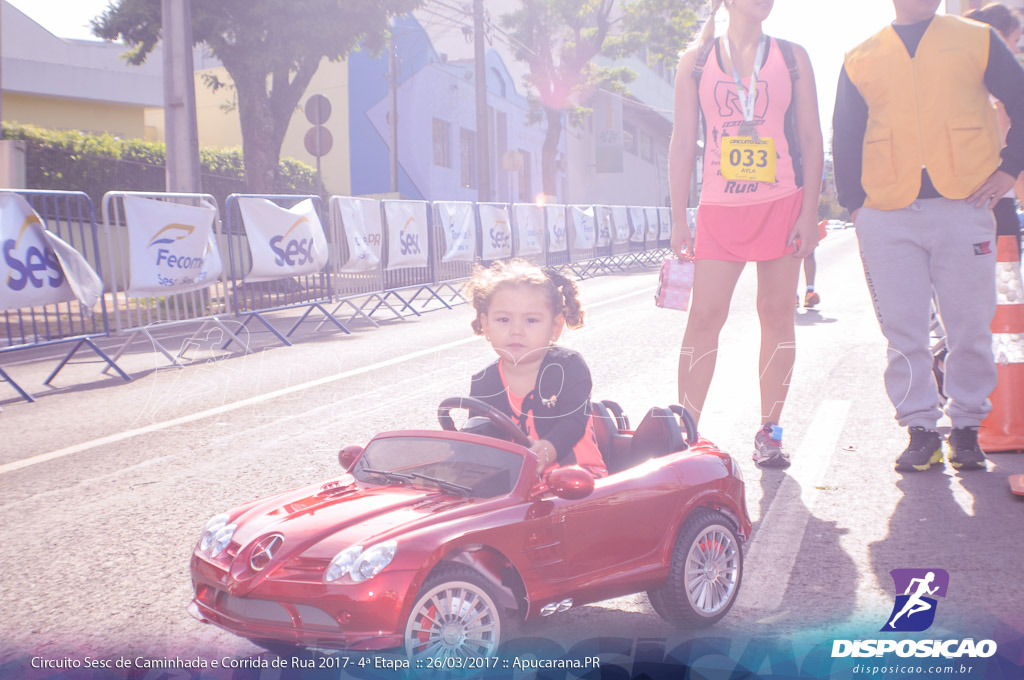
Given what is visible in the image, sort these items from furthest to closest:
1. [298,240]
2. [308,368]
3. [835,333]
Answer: [298,240]
[835,333]
[308,368]

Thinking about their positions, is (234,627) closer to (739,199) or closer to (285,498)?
(285,498)

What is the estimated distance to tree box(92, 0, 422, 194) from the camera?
68.2 feet

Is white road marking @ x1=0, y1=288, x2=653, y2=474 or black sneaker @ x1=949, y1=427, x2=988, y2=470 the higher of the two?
black sneaker @ x1=949, y1=427, x2=988, y2=470

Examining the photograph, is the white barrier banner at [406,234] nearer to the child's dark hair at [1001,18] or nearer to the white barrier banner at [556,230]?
the white barrier banner at [556,230]

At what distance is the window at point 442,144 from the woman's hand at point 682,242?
3130cm

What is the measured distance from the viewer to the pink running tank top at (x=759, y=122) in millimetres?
4609

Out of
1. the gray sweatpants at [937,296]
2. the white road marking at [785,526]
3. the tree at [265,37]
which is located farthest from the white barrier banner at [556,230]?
the gray sweatpants at [937,296]

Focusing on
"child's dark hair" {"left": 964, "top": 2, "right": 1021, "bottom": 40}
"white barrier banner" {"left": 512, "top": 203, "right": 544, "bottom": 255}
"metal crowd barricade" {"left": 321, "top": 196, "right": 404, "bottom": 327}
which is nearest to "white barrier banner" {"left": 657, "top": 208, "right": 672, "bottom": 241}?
"white barrier banner" {"left": 512, "top": 203, "right": 544, "bottom": 255}

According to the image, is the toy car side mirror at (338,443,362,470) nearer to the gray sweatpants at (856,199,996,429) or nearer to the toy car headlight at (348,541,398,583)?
→ the toy car headlight at (348,541,398,583)

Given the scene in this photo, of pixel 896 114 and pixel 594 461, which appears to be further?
pixel 896 114

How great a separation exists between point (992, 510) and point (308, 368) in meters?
6.22

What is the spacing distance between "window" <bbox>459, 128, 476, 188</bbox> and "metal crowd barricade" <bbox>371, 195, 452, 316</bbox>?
22330mm

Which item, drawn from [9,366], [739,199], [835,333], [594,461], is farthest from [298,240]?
[594,461]

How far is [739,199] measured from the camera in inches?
182
